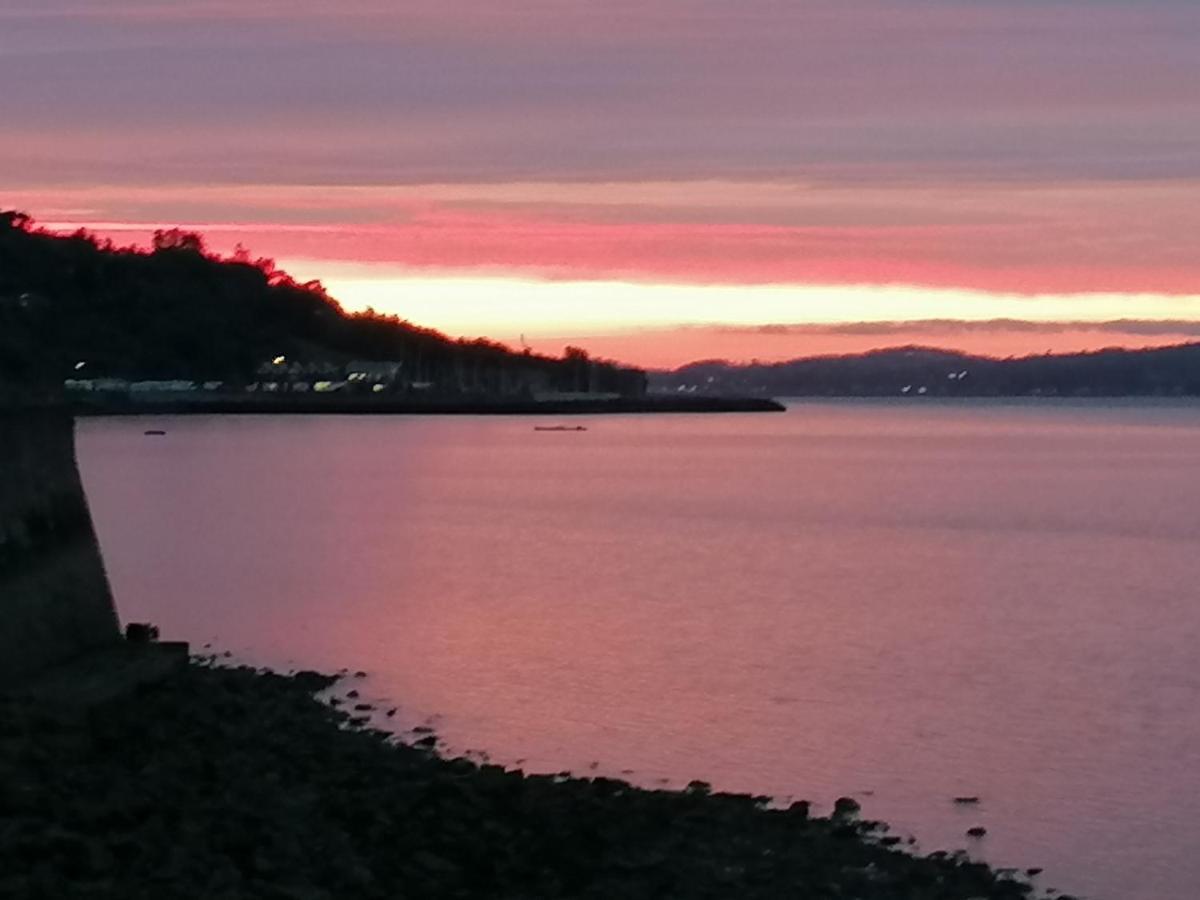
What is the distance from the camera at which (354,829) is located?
1140 cm

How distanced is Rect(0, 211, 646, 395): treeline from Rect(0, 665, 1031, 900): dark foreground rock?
122475 mm

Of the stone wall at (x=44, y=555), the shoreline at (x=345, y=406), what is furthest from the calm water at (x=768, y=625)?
the shoreline at (x=345, y=406)

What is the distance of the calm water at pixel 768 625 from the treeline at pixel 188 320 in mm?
82108

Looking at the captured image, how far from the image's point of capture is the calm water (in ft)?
55.3

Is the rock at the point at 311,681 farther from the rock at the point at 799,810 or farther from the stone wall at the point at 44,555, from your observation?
the rock at the point at 799,810

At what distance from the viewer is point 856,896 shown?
11750 millimetres

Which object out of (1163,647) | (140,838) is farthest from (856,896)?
(1163,647)

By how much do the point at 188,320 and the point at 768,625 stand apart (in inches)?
5740

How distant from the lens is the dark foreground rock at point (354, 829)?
9.65m

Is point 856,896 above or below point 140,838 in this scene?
below

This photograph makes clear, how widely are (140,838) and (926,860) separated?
550cm

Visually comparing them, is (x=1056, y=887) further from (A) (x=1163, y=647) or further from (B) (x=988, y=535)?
(B) (x=988, y=535)

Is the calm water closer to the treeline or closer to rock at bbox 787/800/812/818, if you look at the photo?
rock at bbox 787/800/812/818

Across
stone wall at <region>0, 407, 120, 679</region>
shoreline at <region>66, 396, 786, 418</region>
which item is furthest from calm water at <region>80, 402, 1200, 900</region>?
shoreline at <region>66, 396, 786, 418</region>
